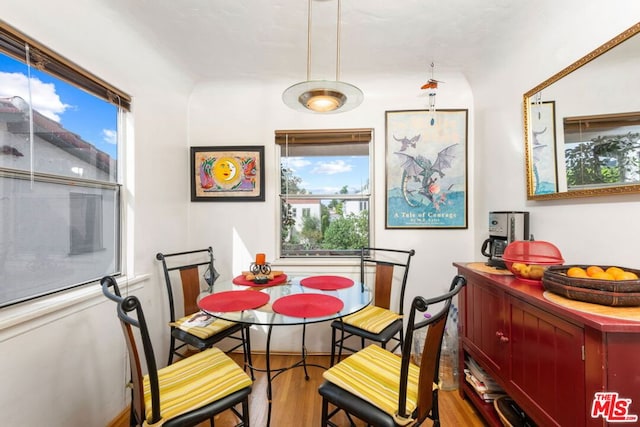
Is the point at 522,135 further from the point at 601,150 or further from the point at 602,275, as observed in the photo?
the point at 602,275

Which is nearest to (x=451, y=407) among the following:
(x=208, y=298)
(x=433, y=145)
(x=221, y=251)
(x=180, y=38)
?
(x=208, y=298)

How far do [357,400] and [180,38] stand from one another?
8.05 feet

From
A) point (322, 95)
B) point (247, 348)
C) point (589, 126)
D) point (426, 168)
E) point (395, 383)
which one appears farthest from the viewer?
point (426, 168)

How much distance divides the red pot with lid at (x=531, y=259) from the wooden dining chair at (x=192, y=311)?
154 cm

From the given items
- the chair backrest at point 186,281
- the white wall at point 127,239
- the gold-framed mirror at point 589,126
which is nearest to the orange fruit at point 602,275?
the gold-framed mirror at point 589,126

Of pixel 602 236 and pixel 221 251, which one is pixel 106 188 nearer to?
pixel 221 251

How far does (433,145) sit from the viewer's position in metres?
2.43

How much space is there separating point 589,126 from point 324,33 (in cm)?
161

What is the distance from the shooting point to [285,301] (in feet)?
5.02

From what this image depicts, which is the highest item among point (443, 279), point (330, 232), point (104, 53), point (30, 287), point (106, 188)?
point (104, 53)

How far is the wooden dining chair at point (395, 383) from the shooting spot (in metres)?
0.99

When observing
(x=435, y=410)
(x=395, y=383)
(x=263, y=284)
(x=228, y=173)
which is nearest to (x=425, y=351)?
(x=395, y=383)

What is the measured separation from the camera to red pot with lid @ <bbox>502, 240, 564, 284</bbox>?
4.50 ft

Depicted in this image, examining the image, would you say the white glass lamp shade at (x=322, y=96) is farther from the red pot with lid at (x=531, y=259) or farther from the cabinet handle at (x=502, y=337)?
the cabinet handle at (x=502, y=337)
